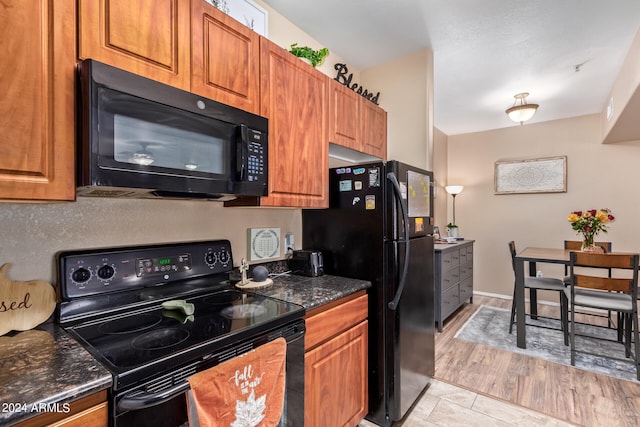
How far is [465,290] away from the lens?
404cm

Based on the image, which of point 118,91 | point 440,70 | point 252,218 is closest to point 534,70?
point 440,70

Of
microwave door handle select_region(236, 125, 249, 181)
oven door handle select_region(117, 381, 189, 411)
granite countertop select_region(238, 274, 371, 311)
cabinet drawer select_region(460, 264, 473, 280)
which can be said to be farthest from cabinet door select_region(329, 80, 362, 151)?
cabinet drawer select_region(460, 264, 473, 280)

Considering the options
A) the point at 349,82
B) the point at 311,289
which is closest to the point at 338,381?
the point at 311,289

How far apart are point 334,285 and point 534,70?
109 inches

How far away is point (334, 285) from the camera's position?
165 cm

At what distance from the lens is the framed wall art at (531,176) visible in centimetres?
414

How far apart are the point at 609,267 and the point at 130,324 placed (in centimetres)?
331

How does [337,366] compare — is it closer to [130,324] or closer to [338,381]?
[338,381]

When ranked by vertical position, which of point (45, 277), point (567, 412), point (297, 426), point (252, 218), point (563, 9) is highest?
point (563, 9)

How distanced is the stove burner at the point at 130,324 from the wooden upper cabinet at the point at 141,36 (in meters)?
0.87

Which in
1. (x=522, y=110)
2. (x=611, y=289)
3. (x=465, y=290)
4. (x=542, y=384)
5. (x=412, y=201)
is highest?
(x=522, y=110)

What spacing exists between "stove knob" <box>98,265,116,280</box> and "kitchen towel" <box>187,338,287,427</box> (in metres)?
0.60

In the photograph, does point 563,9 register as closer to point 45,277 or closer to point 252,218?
point 252,218

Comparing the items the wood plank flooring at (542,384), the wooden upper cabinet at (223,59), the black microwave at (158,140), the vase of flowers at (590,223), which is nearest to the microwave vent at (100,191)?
the black microwave at (158,140)
